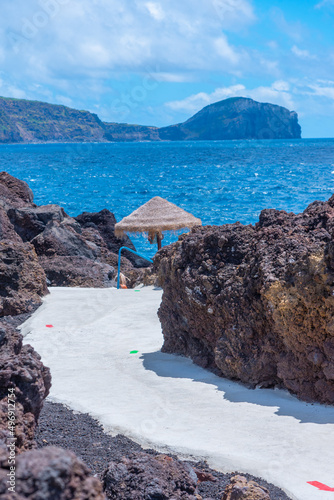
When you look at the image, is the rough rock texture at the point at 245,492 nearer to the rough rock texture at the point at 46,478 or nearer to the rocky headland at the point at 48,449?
the rocky headland at the point at 48,449

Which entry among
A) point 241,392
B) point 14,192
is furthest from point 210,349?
point 14,192

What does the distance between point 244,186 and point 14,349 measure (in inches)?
1609

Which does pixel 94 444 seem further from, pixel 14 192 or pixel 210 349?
pixel 14 192

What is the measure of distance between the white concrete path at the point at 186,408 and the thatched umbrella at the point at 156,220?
19.7 feet

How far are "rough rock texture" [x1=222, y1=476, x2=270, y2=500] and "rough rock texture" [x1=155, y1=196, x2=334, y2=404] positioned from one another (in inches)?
59.6

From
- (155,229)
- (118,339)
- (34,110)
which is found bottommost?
(118,339)

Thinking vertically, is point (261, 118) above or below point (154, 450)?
above

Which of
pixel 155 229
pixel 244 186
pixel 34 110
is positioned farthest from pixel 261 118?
pixel 155 229

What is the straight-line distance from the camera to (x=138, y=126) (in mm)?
138625

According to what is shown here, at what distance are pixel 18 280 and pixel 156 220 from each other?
5363 millimetres

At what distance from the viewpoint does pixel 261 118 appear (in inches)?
6265

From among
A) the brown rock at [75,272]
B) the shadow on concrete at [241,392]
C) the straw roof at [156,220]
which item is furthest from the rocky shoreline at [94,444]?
the straw roof at [156,220]

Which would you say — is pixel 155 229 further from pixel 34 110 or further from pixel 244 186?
pixel 34 110

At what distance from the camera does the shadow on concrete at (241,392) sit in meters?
3.63
